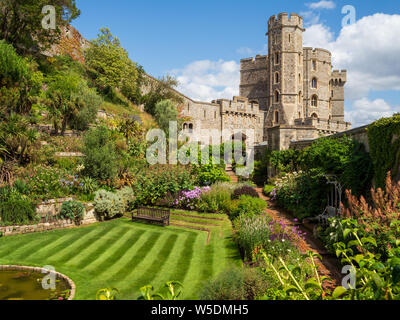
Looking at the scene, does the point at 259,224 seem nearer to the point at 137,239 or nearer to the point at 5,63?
the point at 137,239

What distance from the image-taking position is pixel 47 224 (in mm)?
10477

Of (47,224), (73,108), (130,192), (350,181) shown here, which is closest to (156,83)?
(73,108)

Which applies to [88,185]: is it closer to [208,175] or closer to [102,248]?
[102,248]

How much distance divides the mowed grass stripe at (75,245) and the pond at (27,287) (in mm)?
948

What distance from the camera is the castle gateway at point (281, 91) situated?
3609cm

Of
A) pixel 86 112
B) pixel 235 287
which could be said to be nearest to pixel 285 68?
pixel 86 112

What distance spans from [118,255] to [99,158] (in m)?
6.57

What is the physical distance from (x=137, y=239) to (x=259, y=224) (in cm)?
431

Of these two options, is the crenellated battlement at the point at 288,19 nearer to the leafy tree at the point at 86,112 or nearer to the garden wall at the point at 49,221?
the leafy tree at the point at 86,112

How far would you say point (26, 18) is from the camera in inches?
806

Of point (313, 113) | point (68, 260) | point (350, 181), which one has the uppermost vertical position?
point (313, 113)

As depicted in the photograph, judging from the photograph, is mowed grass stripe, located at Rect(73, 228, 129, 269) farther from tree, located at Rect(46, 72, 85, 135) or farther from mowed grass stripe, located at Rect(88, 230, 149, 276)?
tree, located at Rect(46, 72, 85, 135)

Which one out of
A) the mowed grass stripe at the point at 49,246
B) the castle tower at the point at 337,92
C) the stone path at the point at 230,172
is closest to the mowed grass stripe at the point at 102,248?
the mowed grass stripe at the point at 49,246

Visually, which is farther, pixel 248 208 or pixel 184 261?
pixel 248 208
